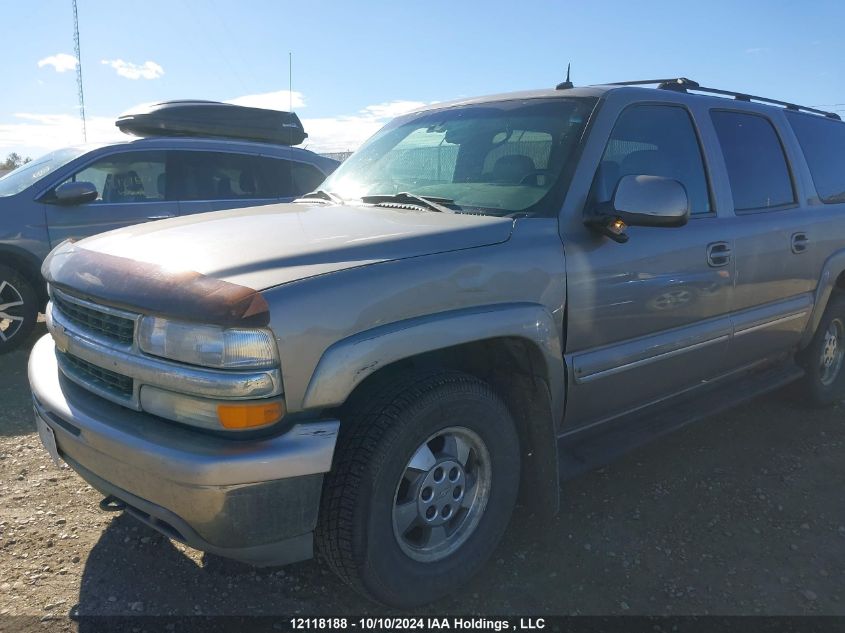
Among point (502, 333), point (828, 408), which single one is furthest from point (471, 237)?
point (828, 408)

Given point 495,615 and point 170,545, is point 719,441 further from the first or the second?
point 170,545

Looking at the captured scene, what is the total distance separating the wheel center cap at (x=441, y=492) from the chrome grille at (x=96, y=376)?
1.05 meters

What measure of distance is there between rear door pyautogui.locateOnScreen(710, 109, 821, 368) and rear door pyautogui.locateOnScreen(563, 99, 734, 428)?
198 mm

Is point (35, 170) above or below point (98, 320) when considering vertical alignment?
above

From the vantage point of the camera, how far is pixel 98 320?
7.59 feet

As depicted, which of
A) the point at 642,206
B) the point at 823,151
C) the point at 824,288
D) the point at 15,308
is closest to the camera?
the point at 642,206

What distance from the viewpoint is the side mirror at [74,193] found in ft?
18.6

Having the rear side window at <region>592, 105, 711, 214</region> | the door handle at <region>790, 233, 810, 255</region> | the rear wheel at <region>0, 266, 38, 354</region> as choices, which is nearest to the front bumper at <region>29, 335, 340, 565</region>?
the rear side window at <region>592, 105, 711, 214</region>

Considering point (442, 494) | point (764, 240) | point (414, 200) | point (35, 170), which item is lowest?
point (442, 494)

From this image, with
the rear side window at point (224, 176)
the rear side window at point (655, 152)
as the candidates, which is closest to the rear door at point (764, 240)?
the rear side window at point (655, 152)

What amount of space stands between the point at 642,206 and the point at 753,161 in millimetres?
1581

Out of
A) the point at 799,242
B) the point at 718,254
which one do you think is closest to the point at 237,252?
the point at 718,254

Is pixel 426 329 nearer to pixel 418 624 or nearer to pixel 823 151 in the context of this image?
pixel 418 624

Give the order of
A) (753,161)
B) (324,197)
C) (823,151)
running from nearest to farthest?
(324,197), (753,161), (823,151)
